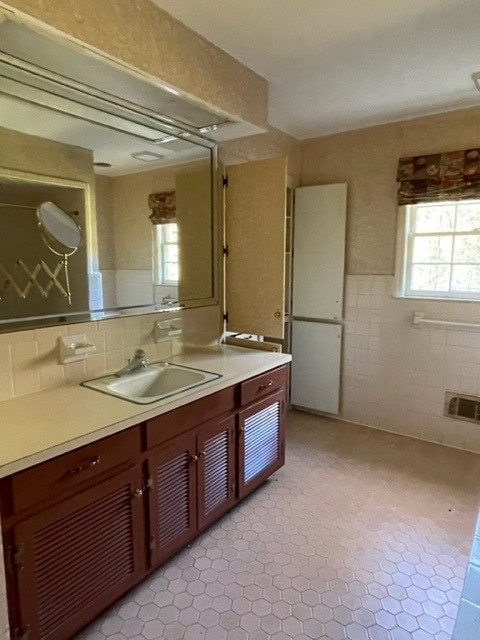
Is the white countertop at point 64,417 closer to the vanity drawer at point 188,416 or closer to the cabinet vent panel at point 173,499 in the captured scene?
the vanity drawer at point 188,416

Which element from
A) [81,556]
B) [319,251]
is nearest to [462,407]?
[319,251]

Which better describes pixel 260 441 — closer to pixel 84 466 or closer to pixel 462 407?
pixel 84 466

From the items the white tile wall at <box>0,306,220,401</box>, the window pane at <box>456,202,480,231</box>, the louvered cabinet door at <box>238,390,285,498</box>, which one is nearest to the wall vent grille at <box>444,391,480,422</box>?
the window pane at <box>456,202,480,231</box>

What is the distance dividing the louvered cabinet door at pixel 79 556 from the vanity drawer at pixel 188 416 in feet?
0.53

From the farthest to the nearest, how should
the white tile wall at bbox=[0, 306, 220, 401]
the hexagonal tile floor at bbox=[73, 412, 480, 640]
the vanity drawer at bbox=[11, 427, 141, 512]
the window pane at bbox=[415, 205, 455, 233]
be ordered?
the window pane at bbox=[415, 205, 455, 233]
the white tile wall at bbox=[0, 306, 220, 401]
the hexagonal tile floor at bbox=[73, 412, 480, 640]
the vanity drawer at bbox=[11, 427, 141, 512]

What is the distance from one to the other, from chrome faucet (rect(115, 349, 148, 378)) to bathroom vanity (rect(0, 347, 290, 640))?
0.89 ft

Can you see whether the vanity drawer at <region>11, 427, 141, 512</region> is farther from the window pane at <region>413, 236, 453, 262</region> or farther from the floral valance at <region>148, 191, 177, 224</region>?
the window pane at <region>413, 236, 453, 262</region>

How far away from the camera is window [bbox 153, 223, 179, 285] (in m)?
2.39

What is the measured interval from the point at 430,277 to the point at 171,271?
2001 mm

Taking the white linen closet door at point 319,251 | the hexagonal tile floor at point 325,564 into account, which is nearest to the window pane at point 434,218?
the white linen closet door at point 319,251

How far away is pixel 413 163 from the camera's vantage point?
2.98m

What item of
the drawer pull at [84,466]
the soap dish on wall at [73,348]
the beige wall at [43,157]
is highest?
the beige wall at [43,157]

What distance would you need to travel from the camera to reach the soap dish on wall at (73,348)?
1852 millimetres

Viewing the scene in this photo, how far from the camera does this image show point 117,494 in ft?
5.11
